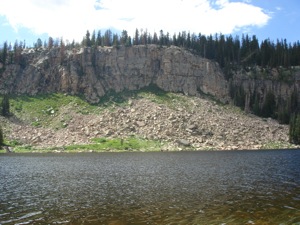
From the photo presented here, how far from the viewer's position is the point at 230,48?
184 metres

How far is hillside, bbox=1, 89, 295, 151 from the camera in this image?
344 ft

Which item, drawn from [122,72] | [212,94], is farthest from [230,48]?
[122,72]

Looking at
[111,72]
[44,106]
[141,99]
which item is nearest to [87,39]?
[111,72]

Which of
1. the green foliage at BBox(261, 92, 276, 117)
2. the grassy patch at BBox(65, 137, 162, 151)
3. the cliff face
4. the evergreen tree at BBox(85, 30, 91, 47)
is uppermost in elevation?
the evergreen tree at BBox(85, 30, 91, 47)

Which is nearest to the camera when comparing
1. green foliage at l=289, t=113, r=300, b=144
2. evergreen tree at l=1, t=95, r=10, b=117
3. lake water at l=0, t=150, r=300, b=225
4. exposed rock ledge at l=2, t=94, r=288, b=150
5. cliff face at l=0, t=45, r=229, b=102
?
lake water at l=0, t=150, r=300, b=225

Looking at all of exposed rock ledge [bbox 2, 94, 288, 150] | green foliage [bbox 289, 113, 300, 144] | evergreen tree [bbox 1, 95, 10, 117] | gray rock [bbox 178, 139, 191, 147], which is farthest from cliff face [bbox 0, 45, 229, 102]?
gray rock [bbox 178, 139, 191, 147]

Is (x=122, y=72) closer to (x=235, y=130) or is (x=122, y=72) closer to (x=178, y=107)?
(x=178, y=107)

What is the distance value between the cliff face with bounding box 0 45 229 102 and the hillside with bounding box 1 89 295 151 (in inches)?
351

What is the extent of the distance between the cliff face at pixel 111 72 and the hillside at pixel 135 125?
892 centimetres

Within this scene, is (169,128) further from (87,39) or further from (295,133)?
(87,39)

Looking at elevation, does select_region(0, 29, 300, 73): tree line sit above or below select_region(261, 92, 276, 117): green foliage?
above

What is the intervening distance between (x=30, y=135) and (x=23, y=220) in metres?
93.6

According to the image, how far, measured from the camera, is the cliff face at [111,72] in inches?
5664

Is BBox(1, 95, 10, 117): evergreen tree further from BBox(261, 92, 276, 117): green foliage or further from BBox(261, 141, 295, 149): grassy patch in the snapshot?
BBox(261, 92, 276, 117): green foliage
